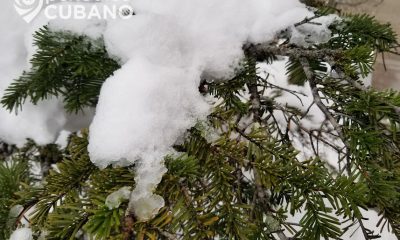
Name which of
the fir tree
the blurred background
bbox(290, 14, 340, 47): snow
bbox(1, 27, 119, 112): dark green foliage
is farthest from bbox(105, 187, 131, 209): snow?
the blurred background

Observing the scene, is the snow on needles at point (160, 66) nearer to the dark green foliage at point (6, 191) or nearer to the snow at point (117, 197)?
the snow at point (117, 197)

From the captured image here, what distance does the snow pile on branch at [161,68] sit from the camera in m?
0.49

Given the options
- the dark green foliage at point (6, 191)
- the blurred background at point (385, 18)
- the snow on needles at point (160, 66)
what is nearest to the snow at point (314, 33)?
the snow on needles at point (160, 66)

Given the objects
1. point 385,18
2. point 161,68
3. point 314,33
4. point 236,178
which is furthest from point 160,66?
point 385,18

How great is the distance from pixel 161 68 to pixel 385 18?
160 inches

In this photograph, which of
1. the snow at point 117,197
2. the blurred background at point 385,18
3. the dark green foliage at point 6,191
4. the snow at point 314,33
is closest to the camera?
the snow at point 117,197

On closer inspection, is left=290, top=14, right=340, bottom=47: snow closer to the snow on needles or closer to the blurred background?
the snow on needles

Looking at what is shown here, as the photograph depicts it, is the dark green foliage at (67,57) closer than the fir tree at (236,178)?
No

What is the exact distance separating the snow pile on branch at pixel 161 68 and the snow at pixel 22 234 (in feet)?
0.43

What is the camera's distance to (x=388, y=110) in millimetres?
515

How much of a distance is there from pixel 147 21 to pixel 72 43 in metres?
0.19

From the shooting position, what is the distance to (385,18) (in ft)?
12.8

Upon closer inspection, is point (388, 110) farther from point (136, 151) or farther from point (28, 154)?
point (28, 154)

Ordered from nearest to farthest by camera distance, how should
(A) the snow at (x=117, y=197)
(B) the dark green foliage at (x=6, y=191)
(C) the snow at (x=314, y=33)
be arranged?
(A) the snow at (x=117, y=197) < (B) the dark green foliage at (x=6, y=191) < (C) the snow at (x=314, y=33)
